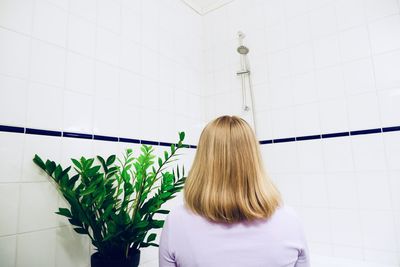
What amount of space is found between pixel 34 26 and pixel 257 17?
5.05 feet

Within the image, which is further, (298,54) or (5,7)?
(298,54)

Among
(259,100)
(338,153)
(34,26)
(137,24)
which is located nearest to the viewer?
(34,26)

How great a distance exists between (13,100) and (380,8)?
201 cm

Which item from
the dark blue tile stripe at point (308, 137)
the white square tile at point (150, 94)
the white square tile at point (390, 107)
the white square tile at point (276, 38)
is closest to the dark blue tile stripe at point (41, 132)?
the white square tile at point (150, 94)

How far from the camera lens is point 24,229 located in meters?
1.05

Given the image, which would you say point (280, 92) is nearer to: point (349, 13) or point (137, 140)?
point (349, 13)

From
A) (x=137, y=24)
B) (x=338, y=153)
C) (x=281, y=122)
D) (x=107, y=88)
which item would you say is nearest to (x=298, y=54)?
(x=281, y=122)

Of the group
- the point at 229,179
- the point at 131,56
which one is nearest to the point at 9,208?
the point at 229,179

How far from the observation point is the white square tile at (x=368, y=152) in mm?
1436

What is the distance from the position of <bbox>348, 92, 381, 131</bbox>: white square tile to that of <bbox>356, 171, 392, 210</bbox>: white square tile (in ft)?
0.91

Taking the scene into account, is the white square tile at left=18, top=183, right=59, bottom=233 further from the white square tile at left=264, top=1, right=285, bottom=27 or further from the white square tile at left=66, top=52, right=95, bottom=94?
the white square tile at left=264, top=1, right=285, bottom=27

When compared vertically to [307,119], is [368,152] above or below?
below

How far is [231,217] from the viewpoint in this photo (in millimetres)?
708

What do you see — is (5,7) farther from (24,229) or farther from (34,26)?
(24,229)
